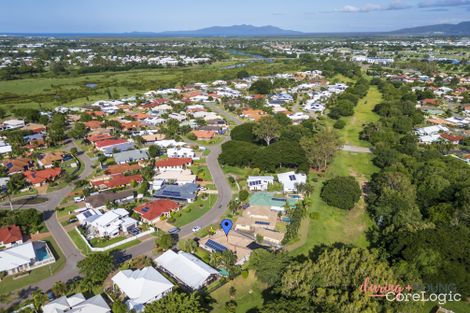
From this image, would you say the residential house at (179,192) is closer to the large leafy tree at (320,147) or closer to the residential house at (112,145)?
the large leafy tree at (320,147)

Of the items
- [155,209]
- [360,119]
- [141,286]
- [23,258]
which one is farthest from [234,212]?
[360,119]

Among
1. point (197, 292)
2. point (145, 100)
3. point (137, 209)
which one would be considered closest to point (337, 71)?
point (145, 100)

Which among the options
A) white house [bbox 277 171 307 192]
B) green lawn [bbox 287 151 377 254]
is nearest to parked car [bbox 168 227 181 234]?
green lawn [bbox 287 151 377 254]

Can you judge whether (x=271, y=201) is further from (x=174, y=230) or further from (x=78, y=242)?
(x=78, y=242)

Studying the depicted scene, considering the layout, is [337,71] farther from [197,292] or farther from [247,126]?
[197,292]

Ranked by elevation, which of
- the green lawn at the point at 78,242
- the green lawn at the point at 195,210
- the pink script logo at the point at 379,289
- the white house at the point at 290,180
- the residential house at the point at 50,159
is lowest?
the green lawn at the point at 78,242

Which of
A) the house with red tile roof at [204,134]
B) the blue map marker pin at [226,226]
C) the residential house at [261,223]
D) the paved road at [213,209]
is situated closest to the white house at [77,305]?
the paved road at [213,209]
